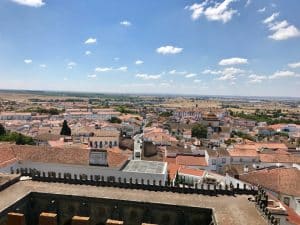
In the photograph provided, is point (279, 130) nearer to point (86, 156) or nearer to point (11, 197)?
point (86, 156)

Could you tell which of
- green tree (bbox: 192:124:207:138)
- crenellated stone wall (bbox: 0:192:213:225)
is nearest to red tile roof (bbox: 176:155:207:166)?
crenellated stone wall (bbox: 0:192:213:225)

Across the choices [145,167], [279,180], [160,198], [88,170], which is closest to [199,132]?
[279,180]

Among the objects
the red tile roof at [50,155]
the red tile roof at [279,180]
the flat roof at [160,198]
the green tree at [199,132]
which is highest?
the flat roof at [160,198]

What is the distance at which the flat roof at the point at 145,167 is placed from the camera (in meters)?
37.7

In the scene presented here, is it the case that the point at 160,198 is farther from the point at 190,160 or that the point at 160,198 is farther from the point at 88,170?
the point at 190,160

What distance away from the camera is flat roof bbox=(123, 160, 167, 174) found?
37.7m

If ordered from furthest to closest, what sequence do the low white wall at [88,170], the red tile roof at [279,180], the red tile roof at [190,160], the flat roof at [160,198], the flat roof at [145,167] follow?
the red tile roof at [190,160] < the red tile roof at [279,180] < the flat roof at [145,167] < the low white wall at [88,170] < the flat roof at [160,198]

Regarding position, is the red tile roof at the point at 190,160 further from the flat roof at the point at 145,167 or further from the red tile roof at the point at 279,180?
the flat roof at the point at 145,167

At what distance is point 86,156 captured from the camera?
4153cm

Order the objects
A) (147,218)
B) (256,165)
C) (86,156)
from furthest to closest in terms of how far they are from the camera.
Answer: (256,165), (86,156), (147,218)

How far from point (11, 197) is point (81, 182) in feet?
19.2

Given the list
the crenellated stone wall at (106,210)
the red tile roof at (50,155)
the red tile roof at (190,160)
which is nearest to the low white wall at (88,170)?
the red tile roof at (50,155)

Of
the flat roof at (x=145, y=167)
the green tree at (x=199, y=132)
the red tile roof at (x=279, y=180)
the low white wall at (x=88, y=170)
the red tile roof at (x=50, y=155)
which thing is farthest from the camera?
the green tree at (x=199, y=132)

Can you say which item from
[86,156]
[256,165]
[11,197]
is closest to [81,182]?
[11,197]
